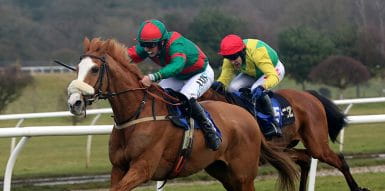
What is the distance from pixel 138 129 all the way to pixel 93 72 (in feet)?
1.68

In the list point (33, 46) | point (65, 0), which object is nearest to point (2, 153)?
point (33, 46)

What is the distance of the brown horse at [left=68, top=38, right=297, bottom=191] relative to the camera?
5.44 meters

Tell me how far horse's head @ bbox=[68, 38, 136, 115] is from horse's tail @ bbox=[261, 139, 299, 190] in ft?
5.07

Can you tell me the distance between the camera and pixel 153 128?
5711 mm

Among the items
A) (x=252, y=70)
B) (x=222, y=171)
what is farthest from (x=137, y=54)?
(x=252, y=70)

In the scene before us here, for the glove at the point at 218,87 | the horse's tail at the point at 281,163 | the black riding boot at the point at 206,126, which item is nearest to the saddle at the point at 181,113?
the black riding boot at the point at 206,126

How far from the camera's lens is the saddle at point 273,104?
745cm

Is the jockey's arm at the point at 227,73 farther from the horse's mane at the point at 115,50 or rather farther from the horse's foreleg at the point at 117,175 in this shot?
the horse's foreleg at the point at 117,175

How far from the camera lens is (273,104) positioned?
Answer: 777 cm

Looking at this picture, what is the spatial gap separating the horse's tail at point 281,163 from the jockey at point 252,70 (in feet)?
2.31

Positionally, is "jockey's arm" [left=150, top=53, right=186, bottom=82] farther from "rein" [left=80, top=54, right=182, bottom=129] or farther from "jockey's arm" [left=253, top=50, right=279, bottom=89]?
"jockey's arm" [left=253, top=50, right=279, bottom=89]

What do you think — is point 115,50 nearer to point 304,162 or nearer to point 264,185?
point 304,162

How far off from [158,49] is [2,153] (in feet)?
25.5

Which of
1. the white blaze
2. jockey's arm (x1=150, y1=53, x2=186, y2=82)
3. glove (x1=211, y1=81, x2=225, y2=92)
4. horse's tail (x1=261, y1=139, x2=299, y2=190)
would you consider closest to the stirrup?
jockey's arm (x1=150, y1=53, x2=186, y2=82)
